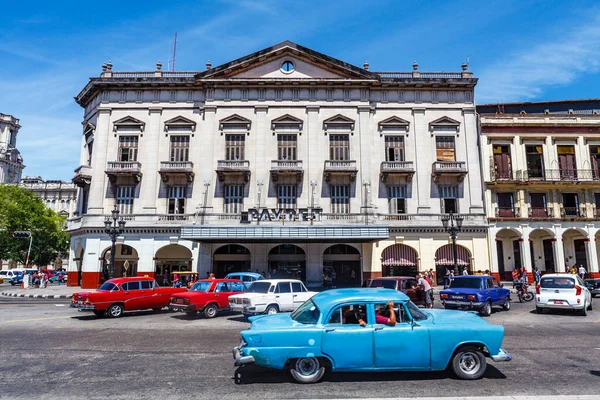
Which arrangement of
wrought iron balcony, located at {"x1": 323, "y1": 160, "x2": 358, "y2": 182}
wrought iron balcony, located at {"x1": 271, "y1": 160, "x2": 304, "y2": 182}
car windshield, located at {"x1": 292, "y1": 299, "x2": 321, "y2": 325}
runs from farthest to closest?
wrought iron balcony, located at {"x1": 323, "y1": 160, "x2": 358, "y2": 182}
wrought iron balcony, located at {"x1": 271, "y1": 160, "x2": 304, "y2": 182}
car windshield, located at {"x1": 292, "y1": 299, "x2": 321, "y2": 325}

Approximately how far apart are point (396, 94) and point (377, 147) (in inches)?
199

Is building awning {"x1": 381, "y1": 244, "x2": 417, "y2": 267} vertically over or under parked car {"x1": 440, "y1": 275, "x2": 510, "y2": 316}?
over

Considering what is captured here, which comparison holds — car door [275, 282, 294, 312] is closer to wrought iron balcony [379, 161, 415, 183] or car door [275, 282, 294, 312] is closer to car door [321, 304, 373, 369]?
car door [321, 304, 373, 369]

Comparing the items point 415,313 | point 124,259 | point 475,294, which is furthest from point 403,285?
point 124,259

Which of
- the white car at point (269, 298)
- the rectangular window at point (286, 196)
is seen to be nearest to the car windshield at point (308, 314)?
the white car at point (269, 298)

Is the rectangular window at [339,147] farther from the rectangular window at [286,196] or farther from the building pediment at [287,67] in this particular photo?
the building pediment at [287,67]

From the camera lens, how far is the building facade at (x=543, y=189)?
31.7 m

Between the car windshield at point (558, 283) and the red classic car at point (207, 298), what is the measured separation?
43.8ft

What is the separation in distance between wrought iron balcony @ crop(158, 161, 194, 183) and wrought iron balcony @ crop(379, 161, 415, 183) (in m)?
15.6

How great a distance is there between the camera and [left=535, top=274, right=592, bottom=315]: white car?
1585 cm

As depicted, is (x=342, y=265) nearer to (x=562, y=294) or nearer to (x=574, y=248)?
(x=562, y=294)

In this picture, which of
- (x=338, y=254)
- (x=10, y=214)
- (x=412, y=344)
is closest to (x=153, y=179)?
→ (x=338, y=254)

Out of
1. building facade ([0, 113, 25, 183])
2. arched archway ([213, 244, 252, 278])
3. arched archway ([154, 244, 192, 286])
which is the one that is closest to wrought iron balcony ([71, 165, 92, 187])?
arched archway ([154, 244, 192, 286])

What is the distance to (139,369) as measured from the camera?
26.9ft
